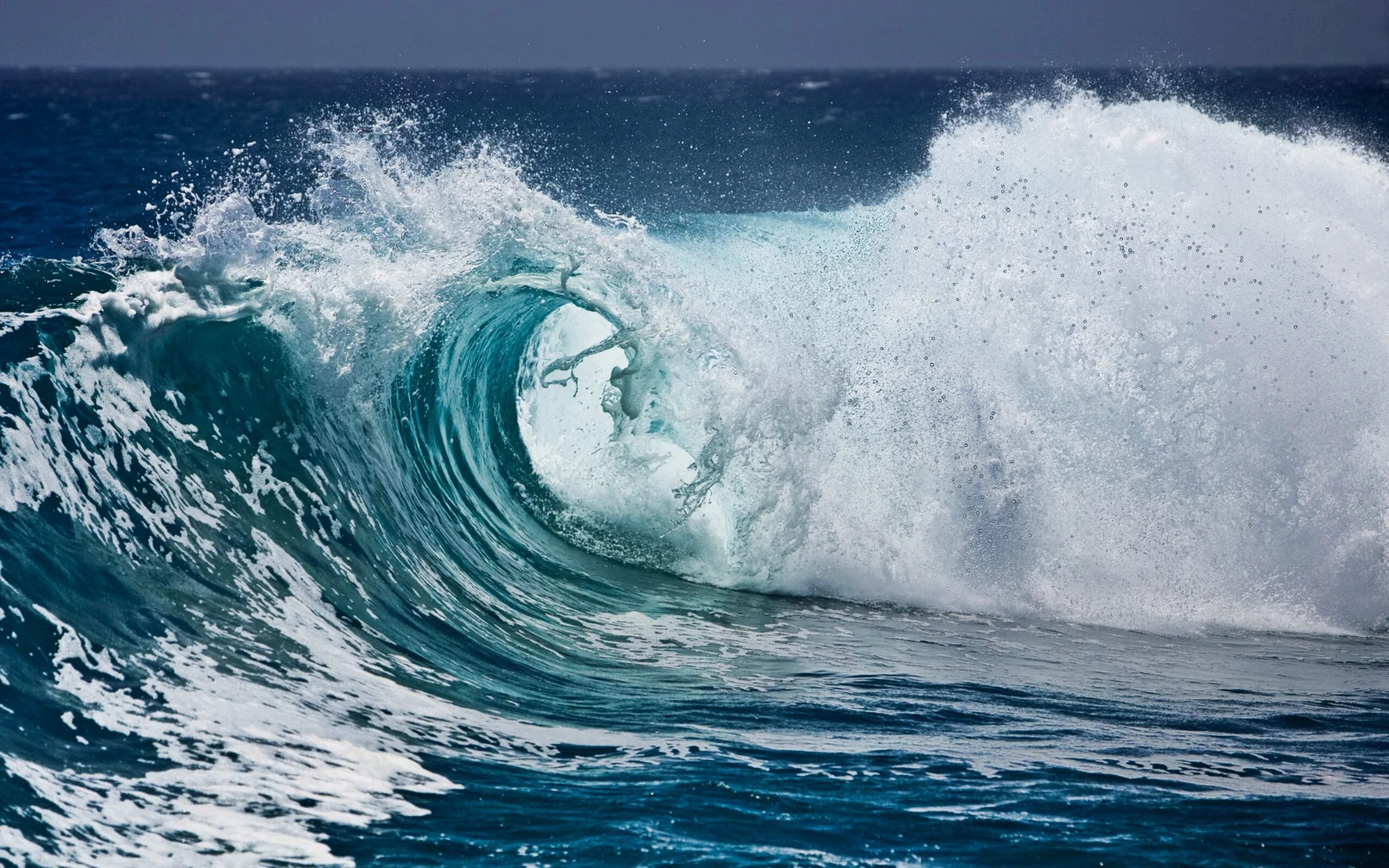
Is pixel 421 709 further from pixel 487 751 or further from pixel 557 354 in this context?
pixel 557 354

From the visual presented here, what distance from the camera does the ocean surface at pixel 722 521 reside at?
14.7 feet

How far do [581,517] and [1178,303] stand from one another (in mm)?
5068

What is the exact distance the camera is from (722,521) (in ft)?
30.1

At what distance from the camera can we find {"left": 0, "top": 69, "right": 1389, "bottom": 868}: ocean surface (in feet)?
14.7

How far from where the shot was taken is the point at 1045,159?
36.3 ft

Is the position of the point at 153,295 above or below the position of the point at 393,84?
below

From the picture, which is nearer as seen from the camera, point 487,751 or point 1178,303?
point 487,751

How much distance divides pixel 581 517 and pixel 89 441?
4182mm

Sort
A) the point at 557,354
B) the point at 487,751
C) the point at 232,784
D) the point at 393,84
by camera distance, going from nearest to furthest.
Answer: the point at 232,784 < the point at 487,751 < the point at 557,354 < the point at 393,84

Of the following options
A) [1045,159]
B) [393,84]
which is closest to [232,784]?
[1045,159]

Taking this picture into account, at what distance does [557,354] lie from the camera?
10977mm

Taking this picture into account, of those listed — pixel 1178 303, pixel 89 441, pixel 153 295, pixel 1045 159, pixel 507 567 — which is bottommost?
pixel 507 567

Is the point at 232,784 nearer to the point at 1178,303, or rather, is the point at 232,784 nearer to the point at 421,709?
the point at 421,709

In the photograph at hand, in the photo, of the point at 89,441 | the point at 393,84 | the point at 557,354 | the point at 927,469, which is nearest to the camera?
the point at 89,441
